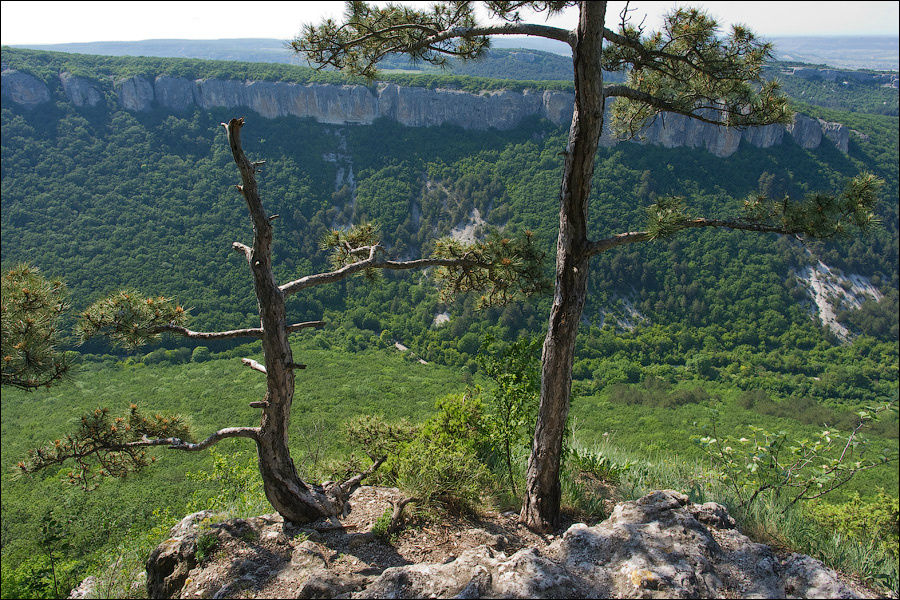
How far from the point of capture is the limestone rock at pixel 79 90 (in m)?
44.0

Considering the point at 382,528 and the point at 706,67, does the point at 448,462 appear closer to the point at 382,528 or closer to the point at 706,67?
the point at 382,528

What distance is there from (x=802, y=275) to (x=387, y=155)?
119 ft

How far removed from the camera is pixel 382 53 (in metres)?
4.19

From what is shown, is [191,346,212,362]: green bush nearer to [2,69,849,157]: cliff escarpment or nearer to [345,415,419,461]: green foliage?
[2,69,849,157]: cliff escarpment

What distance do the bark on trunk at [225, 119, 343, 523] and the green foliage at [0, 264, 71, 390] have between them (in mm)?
1132

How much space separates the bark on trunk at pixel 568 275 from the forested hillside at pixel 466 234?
18805 mm

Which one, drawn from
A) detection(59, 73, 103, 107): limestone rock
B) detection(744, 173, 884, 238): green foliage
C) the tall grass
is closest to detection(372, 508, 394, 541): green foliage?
the tall grass

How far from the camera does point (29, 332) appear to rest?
113 inches

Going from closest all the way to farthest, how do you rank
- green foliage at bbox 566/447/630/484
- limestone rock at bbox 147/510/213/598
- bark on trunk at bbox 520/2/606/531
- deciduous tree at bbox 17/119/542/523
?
limestone rock at bbox 147/510/213/598
deciduous tree at bbox 17/119/542/523
bark on trunk at bbox 520/2/606/531
green foliage at bbox 566/447/630/484

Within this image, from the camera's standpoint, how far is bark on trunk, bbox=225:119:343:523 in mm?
3156

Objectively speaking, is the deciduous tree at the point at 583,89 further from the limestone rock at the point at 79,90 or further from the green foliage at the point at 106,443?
the limestone rock at the point at 79,90

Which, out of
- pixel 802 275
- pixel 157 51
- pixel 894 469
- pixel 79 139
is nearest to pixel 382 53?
pixel 894 469

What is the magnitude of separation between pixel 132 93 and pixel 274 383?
2123 inches

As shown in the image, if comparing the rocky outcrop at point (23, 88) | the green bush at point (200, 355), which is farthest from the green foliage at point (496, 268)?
the rocky outcrop at point (23, 88)
